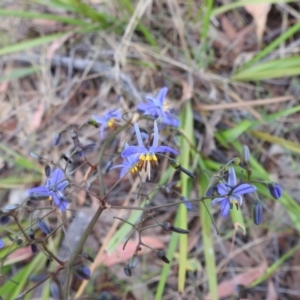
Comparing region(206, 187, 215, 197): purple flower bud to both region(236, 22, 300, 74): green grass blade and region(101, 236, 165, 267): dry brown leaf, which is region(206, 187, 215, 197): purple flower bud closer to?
region(101, 236, 165, 267): dry brown leaf

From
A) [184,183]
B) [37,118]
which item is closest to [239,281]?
[184,183]

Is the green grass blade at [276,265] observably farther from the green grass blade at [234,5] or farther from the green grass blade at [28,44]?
the green grass blade at [28,44]

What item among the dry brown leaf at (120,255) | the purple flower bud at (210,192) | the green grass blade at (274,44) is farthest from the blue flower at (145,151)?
the green grass blade at (274,44)

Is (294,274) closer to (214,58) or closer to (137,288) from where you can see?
(137,288)

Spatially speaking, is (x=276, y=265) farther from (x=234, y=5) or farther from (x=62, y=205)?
(x=234, y=5)

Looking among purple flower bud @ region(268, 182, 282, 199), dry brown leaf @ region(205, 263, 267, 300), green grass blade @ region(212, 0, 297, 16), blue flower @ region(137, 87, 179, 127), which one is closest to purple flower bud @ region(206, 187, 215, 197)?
purple flower bud @ region(268, 182, 282, 199)

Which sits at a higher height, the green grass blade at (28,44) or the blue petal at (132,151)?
the green grass blade at (28,44)
